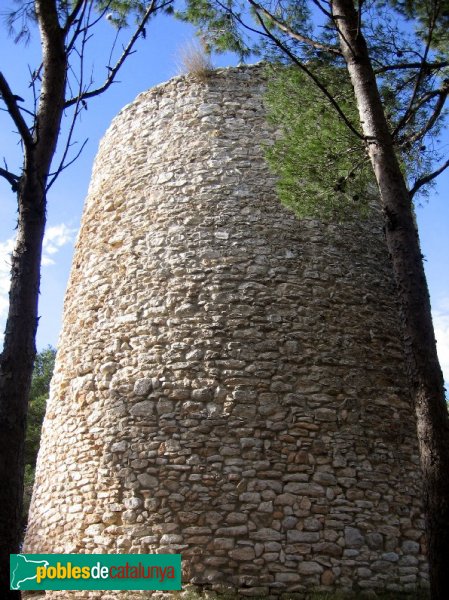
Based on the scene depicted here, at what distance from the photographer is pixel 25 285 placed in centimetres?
388

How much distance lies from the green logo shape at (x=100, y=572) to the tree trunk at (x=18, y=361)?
1.89 meters

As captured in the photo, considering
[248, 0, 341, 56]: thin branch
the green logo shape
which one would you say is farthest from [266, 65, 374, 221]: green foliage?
the green logo shape

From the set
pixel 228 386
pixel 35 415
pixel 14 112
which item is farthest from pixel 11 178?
A: pixel 35 415

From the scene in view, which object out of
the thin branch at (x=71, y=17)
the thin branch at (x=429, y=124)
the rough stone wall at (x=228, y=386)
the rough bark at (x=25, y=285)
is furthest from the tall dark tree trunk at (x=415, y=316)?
the rough bark at (x=25, y=285)

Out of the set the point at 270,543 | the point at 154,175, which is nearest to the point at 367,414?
the point at 270,543

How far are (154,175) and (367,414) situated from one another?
144 inches

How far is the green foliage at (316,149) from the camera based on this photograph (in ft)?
18.5

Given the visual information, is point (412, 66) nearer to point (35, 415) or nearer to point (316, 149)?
point (316, 149)

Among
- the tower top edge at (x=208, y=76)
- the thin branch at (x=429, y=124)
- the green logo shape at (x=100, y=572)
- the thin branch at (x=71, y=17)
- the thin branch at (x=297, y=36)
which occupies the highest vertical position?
the tower top edge at (x=208, y=76)

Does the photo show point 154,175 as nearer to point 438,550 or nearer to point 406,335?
point 406,335

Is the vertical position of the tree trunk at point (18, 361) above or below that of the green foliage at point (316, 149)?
below

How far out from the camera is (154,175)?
7164mm

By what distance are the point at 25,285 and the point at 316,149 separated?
3.07 metres

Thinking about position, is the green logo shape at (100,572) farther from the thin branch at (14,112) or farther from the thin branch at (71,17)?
the thin branch at (71,17)
